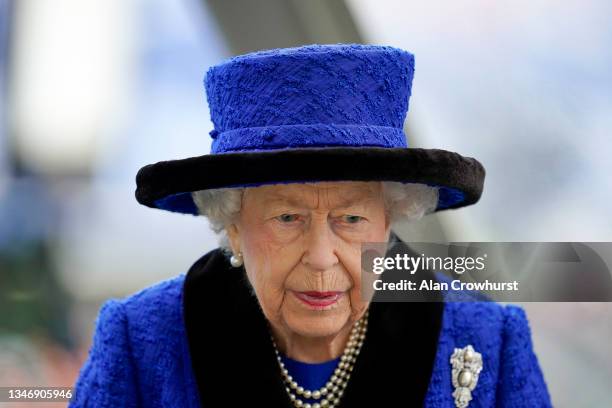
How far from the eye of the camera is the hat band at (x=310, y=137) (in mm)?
1316

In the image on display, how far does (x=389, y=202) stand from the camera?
1540 mm

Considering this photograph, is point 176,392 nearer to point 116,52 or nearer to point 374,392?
point 374,392

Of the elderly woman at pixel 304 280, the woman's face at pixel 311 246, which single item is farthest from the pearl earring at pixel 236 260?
the woman's face at pixel 311 246

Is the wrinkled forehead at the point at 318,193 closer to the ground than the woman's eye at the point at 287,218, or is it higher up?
higher up

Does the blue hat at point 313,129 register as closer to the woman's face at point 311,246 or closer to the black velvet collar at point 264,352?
the woman's face at point 311,246

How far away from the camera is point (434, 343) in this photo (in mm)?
1637

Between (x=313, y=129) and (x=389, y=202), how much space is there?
0.31 meters

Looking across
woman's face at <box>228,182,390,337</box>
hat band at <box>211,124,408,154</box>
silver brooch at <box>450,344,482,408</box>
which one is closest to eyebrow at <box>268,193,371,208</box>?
woman's face at <box>228,182,390,337</box>

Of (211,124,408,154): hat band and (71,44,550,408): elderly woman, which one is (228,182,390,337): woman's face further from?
(211,124,408,154): hat band

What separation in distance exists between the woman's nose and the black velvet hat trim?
7.6 inches

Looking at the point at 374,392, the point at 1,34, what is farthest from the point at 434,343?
the point at 1,34

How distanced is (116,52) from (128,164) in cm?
47

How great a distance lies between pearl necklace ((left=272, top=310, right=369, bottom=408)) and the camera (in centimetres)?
164

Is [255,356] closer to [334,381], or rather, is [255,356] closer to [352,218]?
[334,381]
